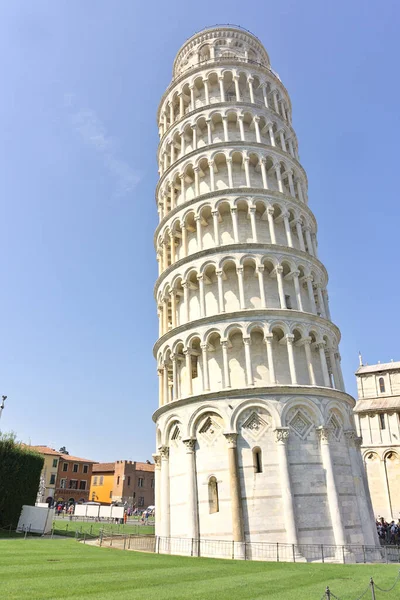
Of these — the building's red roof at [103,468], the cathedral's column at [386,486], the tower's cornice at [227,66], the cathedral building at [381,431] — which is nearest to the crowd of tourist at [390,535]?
the cathedral's column at [386,486]

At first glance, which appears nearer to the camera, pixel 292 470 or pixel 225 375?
pixel 292 470

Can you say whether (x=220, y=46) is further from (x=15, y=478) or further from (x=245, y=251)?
(x=15, y=478)

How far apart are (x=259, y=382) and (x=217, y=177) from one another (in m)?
14.9

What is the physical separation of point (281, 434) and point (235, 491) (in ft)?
11.5

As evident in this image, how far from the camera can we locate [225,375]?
24.2 meters

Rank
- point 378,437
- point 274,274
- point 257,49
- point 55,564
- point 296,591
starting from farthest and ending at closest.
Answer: point 378,437
point 257,49
point 274,274
point 55,564
point 296,591

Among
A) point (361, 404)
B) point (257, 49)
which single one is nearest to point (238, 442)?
point (257, 49)

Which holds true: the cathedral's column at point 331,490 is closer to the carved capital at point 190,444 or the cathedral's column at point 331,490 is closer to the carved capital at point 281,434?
the carved capital at point 281,434

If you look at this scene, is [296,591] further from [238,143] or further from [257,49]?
[257,49]

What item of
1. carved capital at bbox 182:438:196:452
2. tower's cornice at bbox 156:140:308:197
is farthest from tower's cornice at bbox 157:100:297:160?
carved capital at bbox 182:438:196:452

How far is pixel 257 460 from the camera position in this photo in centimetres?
2230

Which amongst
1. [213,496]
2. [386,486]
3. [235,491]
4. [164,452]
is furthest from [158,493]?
[386,486]

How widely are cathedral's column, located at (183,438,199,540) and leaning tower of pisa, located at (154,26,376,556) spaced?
0.06 metres

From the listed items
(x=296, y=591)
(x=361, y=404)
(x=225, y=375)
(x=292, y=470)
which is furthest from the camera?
(x=361, y=404)
